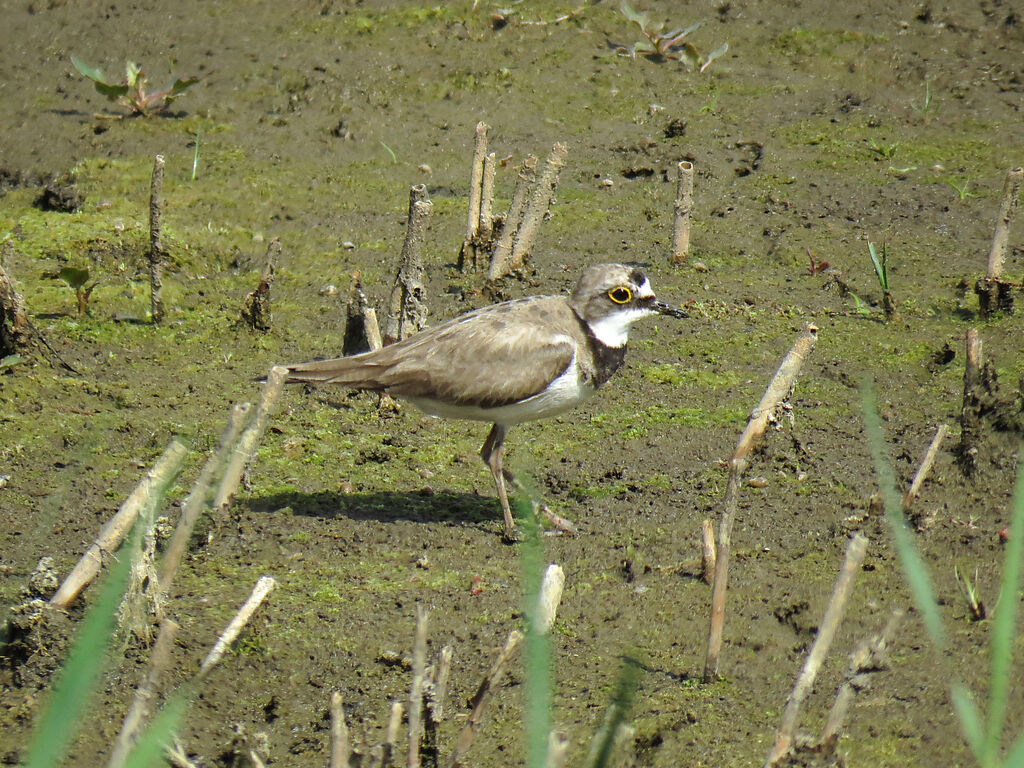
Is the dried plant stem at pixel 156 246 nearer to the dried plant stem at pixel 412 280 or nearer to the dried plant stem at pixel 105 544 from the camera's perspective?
the dried plant stem at pixel 412 280

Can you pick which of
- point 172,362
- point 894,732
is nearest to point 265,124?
point 172,362

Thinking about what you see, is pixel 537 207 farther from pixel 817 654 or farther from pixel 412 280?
pixel 817 654

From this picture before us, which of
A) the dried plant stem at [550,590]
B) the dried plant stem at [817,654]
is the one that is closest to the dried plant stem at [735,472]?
the dried plant stem at [550,590]

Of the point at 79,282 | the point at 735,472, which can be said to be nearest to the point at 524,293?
the point at 79,282

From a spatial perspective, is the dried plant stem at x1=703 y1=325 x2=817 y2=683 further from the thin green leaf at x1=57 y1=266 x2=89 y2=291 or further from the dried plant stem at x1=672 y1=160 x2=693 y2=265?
the thin green leaf at x1=57 y1=266 x2=89 y2=291

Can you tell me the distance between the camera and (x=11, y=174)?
358 inches

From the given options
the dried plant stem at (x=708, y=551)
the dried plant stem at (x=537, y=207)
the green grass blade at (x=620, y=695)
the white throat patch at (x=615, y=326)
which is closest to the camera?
the green grass blade at (x=620, y=695)

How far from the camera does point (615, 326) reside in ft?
19.4

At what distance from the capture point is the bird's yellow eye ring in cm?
586

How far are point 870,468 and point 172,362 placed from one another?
378 cm

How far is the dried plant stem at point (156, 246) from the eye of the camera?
680 centimetres

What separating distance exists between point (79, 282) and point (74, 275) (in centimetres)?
8

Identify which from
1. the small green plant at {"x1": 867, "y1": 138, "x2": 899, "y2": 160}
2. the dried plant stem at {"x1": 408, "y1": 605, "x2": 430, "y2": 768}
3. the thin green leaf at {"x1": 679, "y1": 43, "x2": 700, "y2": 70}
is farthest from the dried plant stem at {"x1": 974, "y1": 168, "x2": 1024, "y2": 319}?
the dried plant stem at {"x1": 408, "y1": 605, "x2": 430, "y2": 768}

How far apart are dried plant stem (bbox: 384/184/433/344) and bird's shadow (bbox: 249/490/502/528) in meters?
0.96
